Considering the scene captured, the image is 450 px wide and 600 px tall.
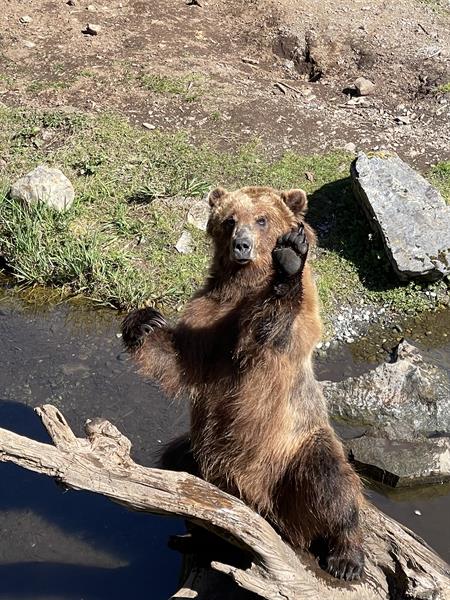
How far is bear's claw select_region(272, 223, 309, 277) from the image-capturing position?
450cm

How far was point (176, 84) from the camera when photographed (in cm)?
1220

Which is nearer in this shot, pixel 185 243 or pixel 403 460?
pixel 403 460

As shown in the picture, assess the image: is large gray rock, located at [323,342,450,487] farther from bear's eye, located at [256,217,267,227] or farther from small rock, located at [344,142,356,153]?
small rock, located at [344,142,356,153]

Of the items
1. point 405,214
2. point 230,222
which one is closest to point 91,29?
point 405,214

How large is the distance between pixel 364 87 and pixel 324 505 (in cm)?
879

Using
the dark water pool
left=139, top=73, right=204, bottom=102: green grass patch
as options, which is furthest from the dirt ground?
the dark water pool

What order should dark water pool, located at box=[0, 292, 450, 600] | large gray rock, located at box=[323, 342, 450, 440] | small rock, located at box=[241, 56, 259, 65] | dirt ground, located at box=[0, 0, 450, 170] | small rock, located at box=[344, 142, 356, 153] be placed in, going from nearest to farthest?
dark water pool, located at box=[0, 292, 450, 600], large gray rock, located at box=[323, 342, 450, 440], small rock, located at box=[344, 142, 356, 153], dirt ground, located at box=[0, 0, 450, 170], small rock, located at box=[241, 56, 259, 65]

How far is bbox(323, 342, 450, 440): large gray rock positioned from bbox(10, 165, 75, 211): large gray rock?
402cm

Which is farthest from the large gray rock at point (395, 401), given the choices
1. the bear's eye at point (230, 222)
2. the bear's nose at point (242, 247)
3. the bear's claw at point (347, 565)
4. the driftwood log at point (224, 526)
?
the bear's nose at point (242, 247)

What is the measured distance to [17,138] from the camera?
434 inches

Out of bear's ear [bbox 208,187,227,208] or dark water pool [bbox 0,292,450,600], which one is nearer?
bear's ear [bbox 208,187,227,208]

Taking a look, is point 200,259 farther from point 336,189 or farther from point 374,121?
point 374,121

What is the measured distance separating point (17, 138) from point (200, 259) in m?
3.37

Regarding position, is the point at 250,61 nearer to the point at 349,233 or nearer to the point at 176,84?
the point at 176,84
